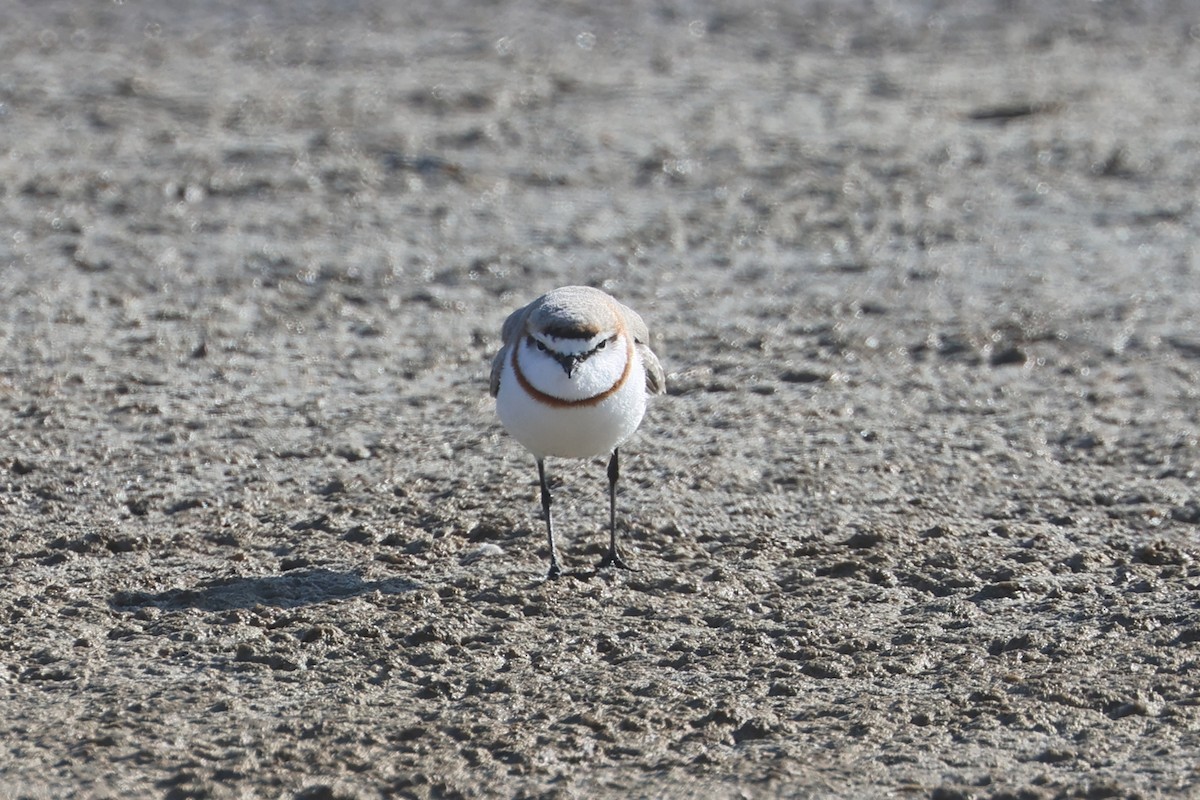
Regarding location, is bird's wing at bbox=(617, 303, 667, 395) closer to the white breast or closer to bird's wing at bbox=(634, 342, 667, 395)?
bird's wing at bbox=(634, 342, 667, 395)

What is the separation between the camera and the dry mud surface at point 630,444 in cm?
453

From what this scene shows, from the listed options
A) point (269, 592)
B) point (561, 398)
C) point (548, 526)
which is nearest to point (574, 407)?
point (561, 398)

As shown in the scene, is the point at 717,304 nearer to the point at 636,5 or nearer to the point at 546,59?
the point at 546,59

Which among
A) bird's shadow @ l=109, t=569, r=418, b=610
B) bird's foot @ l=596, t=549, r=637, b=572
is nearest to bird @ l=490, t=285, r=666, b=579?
bird's foot @ l=596, t=549, r=637, b=572

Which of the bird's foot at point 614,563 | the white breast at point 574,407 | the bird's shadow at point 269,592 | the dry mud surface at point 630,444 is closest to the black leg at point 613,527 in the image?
the bird's foot at point 614,563

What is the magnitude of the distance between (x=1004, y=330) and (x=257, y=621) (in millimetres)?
4211

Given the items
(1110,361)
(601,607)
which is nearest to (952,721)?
(601,607)

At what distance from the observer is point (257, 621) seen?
16.9 ft

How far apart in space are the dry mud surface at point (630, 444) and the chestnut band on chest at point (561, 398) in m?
0.65

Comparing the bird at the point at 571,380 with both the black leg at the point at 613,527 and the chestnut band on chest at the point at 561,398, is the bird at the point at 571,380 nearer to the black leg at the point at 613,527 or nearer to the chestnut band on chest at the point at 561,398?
the chestnut band on chest at the point at 561,398

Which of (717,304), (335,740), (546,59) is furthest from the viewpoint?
(546,59)

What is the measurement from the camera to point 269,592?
17.7 feet

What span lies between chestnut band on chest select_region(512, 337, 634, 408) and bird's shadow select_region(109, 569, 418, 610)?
0.78 m

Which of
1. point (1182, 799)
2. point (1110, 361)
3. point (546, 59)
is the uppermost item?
point (546, 59)
